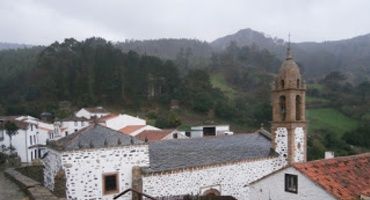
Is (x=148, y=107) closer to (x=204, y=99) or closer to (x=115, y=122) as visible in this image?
(x=204, y=99)

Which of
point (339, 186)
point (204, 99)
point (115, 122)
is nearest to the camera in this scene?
point (339, 186)

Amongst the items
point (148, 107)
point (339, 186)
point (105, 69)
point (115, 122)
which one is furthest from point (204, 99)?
point (339, 186)

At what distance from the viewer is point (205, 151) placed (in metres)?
18.0

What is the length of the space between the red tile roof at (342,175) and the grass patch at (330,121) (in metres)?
34.9

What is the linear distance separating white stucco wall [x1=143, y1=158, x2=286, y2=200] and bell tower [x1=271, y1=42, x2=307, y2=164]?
744mm

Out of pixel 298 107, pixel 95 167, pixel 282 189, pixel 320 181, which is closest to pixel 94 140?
pixel 95 167

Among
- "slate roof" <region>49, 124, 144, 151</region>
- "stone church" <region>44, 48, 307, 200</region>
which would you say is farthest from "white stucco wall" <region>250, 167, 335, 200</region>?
"slate roof" <region>49, 124, 144, 151</region>

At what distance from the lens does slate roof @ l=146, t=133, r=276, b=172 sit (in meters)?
16.5

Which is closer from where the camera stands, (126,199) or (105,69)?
(126,199)

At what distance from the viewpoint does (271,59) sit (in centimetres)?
10050

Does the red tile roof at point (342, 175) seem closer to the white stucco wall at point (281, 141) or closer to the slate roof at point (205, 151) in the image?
the white stucco wall at point (281, 141)

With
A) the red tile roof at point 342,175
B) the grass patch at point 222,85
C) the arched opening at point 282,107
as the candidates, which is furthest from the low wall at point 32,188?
the grass patch at point 222,85

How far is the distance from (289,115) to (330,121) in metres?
38.1

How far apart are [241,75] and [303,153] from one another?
66676mm
